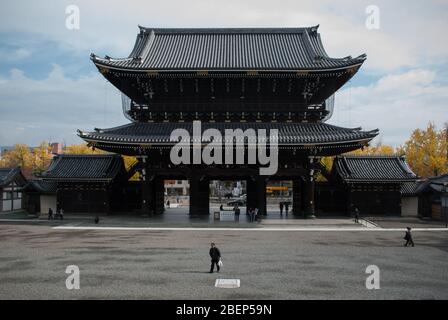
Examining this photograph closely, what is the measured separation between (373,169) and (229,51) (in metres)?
20.0

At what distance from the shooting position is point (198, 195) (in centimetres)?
3881

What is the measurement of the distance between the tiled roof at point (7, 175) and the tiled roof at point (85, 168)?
12706mm

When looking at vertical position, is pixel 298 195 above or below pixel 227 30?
below

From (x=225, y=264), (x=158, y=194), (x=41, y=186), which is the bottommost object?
(x=225, y=264)

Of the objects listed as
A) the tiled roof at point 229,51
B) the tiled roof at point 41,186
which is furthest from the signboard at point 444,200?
the tiled roof at point 41,186

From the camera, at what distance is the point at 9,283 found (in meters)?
15.3

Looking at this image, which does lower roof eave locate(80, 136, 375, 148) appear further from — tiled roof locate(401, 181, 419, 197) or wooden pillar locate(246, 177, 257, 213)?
tiled roof locate(401, 181, 419, 197)

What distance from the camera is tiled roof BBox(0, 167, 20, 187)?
1951 inches

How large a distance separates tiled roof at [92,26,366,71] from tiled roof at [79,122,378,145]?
5494mm

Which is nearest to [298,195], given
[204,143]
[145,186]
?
[204,143]

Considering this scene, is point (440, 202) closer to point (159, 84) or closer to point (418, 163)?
point (418, 163)

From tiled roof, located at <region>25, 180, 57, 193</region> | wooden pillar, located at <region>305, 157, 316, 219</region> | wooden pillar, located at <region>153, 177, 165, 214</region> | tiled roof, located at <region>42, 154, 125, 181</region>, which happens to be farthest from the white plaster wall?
tiled roof, located at <region>25, 180, 57, 193</region>

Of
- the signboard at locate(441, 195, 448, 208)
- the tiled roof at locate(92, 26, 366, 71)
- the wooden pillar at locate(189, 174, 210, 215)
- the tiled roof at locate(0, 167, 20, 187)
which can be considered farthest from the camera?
the tiled roof at locate(0, 167, 20, 187)

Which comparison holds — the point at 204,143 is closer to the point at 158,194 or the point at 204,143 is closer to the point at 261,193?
the point at 261,193
